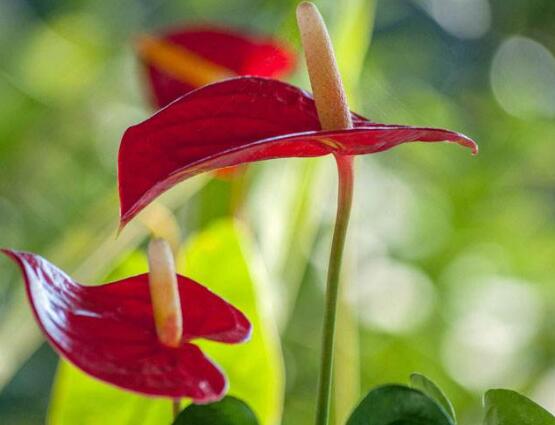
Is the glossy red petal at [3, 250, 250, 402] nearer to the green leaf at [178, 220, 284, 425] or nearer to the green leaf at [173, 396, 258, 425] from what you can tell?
the green leaf at [173, 396, 258, 425]

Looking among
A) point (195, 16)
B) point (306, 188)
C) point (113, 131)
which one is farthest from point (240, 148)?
point (195, 16)

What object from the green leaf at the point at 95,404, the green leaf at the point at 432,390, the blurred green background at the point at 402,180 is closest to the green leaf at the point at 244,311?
the green leaf at the point at 95,404

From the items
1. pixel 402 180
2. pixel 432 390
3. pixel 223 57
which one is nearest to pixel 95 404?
pixel 432 390

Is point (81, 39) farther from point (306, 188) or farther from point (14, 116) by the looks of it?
point (306, 188)

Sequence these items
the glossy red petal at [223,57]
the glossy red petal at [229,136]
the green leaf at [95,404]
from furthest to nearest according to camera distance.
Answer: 1. the glossy red petal at [223,57]
2. the green leaf at [95,404]
3. the glossy red petal at [229,136]

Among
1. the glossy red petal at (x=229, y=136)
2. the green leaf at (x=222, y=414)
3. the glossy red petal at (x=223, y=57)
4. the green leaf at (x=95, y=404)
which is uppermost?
the glossy red petal at (x=229, y=136)

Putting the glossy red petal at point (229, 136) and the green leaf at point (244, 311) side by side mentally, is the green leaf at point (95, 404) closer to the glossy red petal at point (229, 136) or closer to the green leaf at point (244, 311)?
the green leaf at point (244, 311)

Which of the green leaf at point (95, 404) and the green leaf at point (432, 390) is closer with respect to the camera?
the green leaf at point (432, 390)

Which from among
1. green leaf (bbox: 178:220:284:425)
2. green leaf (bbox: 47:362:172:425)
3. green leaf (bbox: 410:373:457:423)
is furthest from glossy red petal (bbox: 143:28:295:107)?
green leaf (bbox: 410:373:457:423)

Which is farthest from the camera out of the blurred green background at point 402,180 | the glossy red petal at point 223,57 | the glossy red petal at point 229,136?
the blurred green background at point 402,180
